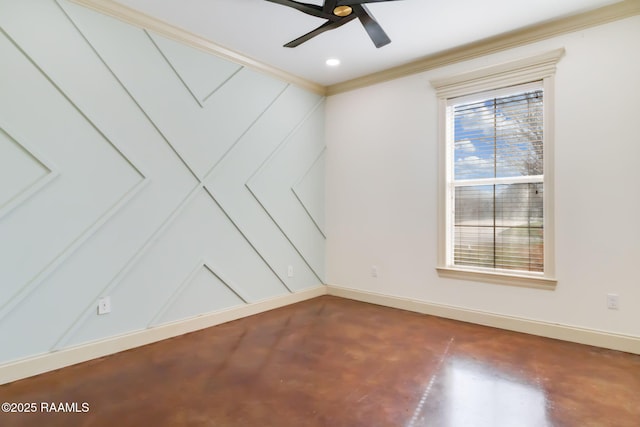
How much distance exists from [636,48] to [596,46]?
26 cm

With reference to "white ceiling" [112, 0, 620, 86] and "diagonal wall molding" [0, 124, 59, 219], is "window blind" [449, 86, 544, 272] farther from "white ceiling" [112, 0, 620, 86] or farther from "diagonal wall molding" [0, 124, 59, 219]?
"diagonal wall molding" [0, 124, 59, 219]

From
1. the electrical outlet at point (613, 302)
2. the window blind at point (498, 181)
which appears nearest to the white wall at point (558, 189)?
the electrical outlet at point (613, 302)

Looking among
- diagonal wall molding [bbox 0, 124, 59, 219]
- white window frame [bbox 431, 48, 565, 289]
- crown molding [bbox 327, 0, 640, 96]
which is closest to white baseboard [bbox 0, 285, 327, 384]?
diagonal wall molding [bbox 0, 124, 59, 219]

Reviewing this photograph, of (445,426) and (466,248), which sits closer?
(445,426)

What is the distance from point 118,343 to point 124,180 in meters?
1.26

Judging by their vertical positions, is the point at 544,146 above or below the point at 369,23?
below

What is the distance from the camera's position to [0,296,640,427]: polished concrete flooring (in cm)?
179

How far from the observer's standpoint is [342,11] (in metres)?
2.28

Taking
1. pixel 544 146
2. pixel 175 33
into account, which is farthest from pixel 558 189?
pixel 175 33

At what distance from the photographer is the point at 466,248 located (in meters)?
3.52

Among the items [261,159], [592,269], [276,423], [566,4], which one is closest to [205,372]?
[276,423]

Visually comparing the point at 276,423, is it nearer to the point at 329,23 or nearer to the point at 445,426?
the point at 445,426

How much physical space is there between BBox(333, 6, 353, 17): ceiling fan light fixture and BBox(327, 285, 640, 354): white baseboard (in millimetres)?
2853

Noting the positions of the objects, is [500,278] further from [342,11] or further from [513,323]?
[342,11]
